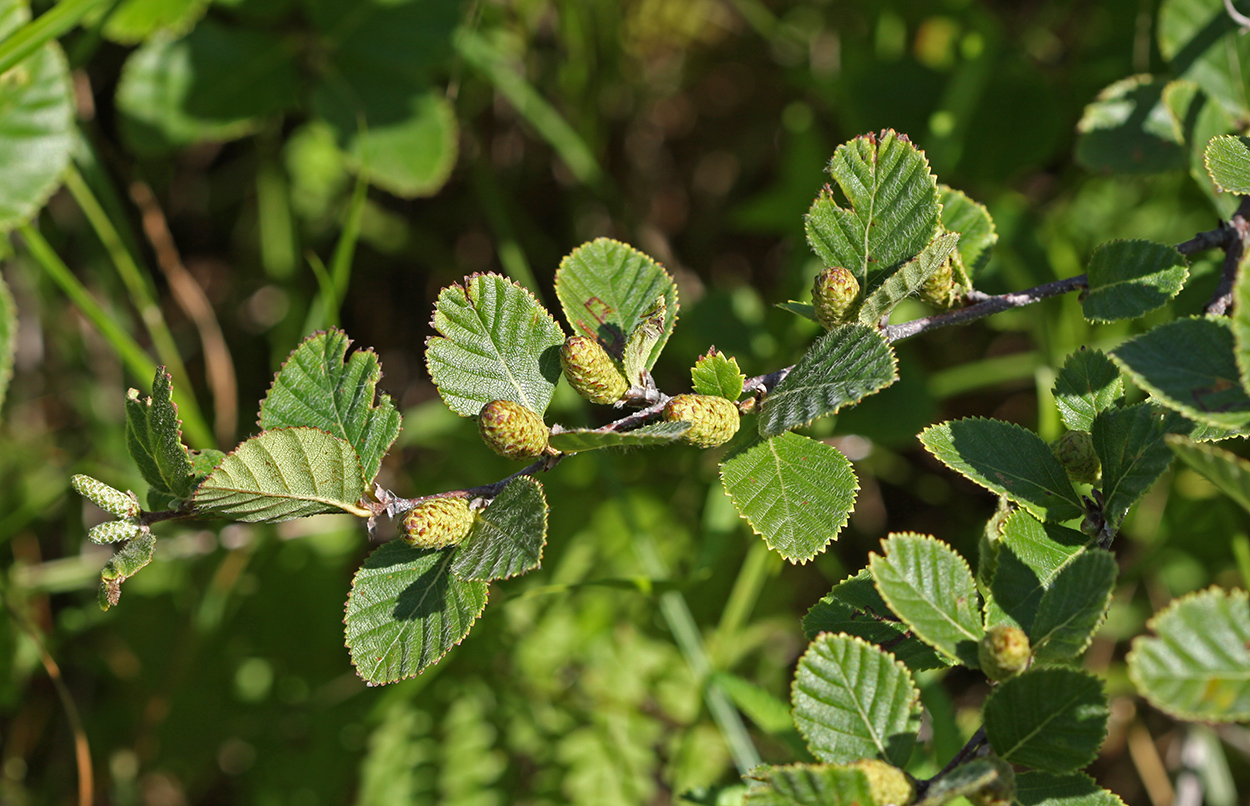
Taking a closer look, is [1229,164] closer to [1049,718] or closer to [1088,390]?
[1088,390]

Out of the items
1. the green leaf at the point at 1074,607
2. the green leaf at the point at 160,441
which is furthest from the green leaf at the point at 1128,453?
the green leaf at the point at 160,441

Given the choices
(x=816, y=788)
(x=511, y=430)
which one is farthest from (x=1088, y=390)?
(x=511, y=430)

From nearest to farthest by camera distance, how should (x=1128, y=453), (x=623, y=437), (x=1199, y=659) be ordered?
1. (x=1199, y=659)
2. (x=623, y=437)
3. (x=1128, y=453)

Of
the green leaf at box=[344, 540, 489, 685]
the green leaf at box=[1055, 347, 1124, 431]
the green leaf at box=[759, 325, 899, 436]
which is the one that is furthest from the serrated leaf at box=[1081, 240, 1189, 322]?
the green leaf at box=[344, 540, 489, 685]

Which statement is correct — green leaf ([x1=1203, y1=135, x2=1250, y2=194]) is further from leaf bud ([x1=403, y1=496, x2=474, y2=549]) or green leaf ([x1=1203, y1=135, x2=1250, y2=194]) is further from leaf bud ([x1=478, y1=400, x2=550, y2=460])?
leaf bud ([x1=403, y1=496, x2=474, y2=549])

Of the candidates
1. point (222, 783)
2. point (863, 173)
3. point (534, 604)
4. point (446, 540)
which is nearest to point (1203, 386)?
point (863, 173)

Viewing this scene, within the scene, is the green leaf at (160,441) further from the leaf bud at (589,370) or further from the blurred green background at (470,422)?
the blurred green background at (470,422)
